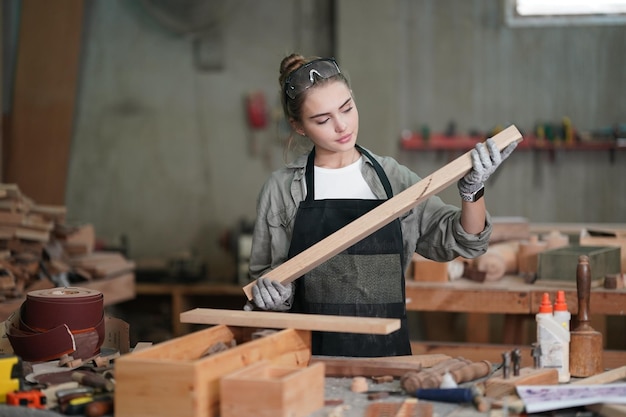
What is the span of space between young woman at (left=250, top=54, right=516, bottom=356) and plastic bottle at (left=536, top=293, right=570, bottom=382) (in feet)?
1.48

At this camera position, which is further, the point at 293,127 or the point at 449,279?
the point at 449,279

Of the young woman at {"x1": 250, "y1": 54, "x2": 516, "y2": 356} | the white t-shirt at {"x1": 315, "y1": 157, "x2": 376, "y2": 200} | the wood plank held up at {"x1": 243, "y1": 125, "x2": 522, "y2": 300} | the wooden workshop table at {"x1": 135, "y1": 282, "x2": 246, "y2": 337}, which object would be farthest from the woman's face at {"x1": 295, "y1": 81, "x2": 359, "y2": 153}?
the wooden workshop table at {"x1": 135, "y1": 282, "x2": 246, "y2": 337}

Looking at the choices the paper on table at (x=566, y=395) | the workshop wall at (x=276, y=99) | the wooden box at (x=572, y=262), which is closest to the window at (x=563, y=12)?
the workshop wall at (x=276, y=99)

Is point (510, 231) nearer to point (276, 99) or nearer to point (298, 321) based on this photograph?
point (276, 99)

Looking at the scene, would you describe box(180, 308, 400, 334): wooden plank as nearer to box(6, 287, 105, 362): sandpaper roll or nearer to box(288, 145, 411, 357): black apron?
box(6, 287, 105, 362): sandpaper roll

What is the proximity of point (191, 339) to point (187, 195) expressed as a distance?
16.4 feet

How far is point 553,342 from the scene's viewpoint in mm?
2627

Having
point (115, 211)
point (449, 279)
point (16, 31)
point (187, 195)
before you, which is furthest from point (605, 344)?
point (16, 31)

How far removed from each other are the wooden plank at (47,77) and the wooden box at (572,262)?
3.87m

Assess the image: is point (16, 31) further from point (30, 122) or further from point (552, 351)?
point (552, 351)

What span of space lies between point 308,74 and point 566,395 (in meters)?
1.42

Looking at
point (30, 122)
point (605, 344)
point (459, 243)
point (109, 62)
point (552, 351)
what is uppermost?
point (109, 62)

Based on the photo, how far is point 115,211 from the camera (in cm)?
757

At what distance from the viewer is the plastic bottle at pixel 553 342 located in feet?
8.57
